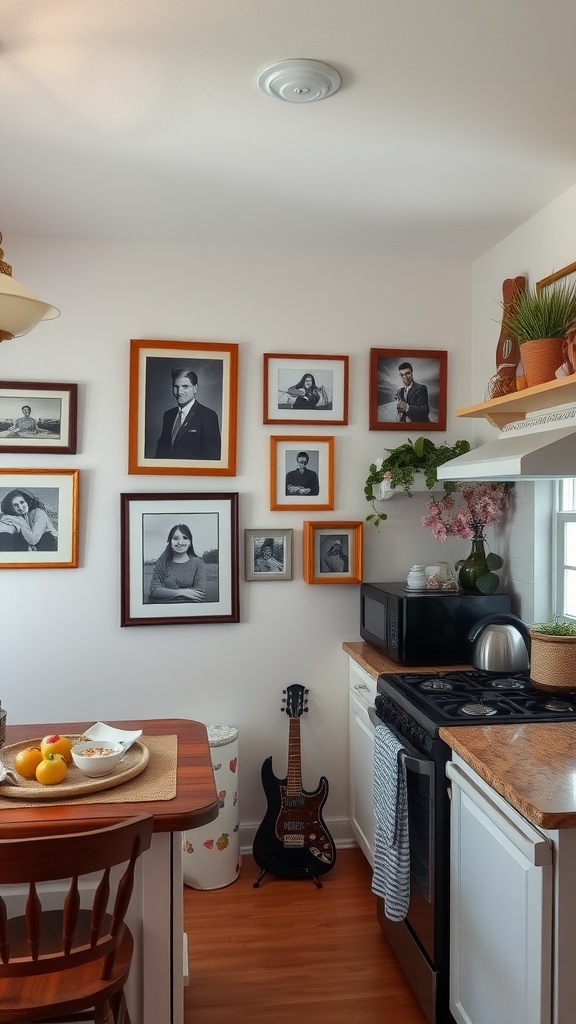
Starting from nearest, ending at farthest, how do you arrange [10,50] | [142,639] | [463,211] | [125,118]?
[10,50] → [125,118] → [463,211] → [142,639]

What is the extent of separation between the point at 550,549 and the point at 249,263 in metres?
1.79

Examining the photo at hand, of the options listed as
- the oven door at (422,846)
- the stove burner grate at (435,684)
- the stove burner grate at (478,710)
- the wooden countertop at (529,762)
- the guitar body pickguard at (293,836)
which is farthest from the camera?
the guitar body pickguard at (293,836)

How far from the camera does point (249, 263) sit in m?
3.49

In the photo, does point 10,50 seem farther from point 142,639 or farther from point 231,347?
point 142,639

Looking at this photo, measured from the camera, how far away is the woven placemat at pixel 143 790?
182cm

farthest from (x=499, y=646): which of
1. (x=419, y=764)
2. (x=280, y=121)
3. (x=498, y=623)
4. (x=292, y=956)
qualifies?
(x=280, y=121)

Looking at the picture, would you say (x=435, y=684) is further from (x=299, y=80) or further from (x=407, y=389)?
(x=299, y=80)

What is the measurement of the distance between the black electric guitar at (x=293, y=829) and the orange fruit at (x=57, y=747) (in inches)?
58.0

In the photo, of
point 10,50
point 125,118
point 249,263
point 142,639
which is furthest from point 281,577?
point 10,50

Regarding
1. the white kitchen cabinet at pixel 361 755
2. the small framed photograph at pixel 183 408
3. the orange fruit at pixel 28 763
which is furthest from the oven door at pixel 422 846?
the small framed photograph at pixel 183 408

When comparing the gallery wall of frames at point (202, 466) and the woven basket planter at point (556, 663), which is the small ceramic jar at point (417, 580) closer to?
the gallery wall of frames at point (202, 466)

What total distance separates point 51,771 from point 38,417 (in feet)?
5.96

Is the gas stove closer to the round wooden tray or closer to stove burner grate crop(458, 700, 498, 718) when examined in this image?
stove burner grate crop(458, 700, 498, 718)

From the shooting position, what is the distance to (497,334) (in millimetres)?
3389
